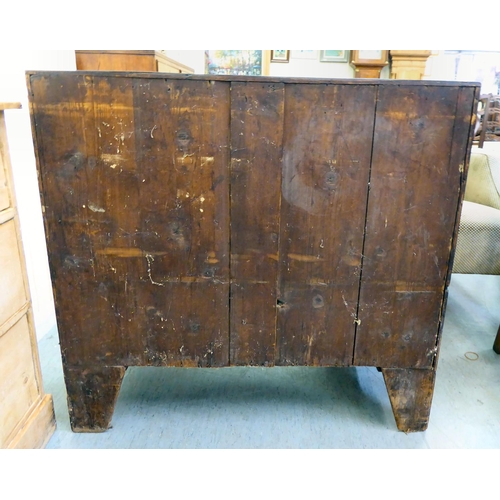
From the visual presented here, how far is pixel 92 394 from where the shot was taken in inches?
51.0

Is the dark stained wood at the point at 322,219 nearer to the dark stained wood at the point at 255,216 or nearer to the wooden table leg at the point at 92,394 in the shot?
the dark stained wood at the point at 255,216

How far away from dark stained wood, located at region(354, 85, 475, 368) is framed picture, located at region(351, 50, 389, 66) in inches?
112

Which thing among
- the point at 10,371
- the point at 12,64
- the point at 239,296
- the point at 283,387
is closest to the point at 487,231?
the point at 283,387

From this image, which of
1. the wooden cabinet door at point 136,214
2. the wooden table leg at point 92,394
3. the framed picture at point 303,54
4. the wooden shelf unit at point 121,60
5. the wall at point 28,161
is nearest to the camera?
the wooden cabinet door at point 136,214

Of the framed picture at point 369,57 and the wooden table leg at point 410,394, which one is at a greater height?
the framed picture at point 369,57

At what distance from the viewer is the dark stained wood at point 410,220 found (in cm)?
108

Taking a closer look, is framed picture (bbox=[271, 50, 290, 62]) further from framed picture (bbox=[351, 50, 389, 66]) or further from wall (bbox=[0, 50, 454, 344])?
wall (bbox=[0, 50, 454, 344])

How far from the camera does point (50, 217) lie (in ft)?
3.71

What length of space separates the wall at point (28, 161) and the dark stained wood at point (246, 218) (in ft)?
2.14

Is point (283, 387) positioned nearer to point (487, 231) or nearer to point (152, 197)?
point (152, 197)

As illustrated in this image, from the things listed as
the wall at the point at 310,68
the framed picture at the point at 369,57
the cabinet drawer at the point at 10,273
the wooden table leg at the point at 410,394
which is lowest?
the wooden table leg at the point at 410,394

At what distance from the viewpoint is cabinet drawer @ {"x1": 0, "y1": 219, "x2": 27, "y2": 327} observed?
111 centimetres

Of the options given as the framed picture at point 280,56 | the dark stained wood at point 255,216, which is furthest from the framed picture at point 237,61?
the dark stained wood at point 255,216
